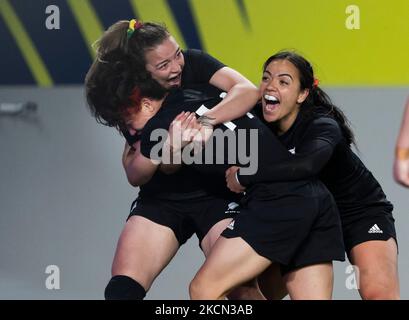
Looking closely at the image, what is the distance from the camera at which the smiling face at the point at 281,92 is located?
173 inches

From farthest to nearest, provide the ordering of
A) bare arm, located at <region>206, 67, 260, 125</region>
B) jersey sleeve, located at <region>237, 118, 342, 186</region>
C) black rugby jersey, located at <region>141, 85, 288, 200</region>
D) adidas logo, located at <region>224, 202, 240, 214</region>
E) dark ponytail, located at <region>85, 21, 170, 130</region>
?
dark ponytail, located at <region>85, 21, 170, 130</region> < adidas logo, located at <region>224, 202, 240, 214</region> < bare arm, located at <region>206, 67, 260, 125</region> < black rugby jersey, located at <region>141, 85, 288, 200</region> < jersey sleeve, located at <region>237, 118, 342, 186</region>

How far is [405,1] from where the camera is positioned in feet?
17.5

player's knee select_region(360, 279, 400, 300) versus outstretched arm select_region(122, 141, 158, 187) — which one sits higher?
outstretched arm select_region(122, 141, 158, 187)

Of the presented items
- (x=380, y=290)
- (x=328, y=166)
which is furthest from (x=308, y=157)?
(x=380, y=290)

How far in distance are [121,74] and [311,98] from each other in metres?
0.78

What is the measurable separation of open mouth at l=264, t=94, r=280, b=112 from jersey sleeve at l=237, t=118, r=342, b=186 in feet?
0.60

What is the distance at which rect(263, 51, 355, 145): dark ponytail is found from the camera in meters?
4.40

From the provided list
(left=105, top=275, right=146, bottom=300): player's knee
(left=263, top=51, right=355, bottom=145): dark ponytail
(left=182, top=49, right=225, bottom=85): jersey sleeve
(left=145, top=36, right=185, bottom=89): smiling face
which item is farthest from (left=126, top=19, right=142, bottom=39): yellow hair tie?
(left=105, top=275, right=146, bottom=300): player's knee

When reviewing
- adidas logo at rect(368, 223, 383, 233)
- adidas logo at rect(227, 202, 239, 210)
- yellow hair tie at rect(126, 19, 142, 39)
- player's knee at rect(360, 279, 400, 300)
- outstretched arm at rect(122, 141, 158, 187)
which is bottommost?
player's knee at rect(360, 279, 400, 300)

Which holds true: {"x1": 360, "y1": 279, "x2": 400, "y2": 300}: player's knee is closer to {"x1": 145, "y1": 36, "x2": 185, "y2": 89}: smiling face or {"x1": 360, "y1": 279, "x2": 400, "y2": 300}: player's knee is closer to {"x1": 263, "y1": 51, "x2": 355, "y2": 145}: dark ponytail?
{"x1": 263, "y1": 51, "x2": 355, "y2": 145}: dark ponytail

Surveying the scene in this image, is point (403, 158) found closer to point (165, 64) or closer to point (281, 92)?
point (281, 92)

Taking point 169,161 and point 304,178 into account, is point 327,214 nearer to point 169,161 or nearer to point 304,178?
point 304,178
